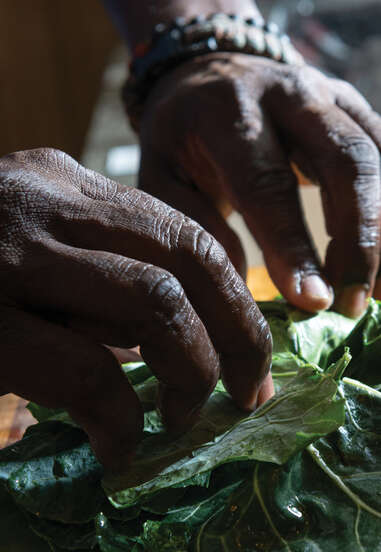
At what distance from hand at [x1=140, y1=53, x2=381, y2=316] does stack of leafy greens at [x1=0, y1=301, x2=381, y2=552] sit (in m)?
0.40

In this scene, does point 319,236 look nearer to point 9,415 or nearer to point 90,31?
point 9,415

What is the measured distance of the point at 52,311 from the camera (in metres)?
0.90

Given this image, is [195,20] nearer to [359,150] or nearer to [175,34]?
[175,34]

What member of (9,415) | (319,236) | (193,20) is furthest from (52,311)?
(319,236)

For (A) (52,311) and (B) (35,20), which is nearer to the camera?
(A) (52,311)

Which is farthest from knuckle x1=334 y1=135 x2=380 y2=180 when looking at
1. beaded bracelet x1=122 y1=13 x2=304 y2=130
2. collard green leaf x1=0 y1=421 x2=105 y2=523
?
collard green leaf x1=0 y1=421 x2=105 y2=523

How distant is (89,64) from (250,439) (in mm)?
5012

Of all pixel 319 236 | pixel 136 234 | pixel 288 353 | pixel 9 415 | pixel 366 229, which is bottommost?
pixel 319 236

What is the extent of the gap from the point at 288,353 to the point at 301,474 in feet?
1.09

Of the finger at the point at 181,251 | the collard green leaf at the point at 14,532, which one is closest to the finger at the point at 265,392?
the finger at the point at 181,251

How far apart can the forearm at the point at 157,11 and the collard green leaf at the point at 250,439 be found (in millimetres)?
1370

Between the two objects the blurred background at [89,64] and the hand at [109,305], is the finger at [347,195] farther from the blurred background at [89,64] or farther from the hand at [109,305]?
the blurred background at [89,64]

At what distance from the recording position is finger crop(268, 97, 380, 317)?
4.63 feet

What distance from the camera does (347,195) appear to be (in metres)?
1.44
